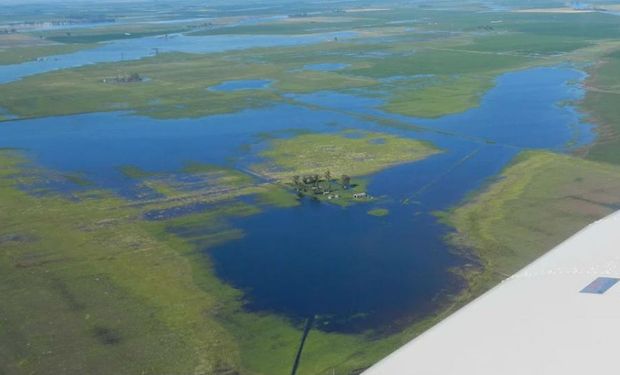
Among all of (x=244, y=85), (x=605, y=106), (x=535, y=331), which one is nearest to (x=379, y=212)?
(x=535, y=331)

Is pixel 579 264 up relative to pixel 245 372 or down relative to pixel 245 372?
up

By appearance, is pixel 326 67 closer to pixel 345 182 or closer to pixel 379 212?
pixel 345 182

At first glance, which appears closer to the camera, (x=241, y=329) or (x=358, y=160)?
(x=241, y=329)

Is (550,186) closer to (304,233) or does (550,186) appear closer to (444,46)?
(304,233)

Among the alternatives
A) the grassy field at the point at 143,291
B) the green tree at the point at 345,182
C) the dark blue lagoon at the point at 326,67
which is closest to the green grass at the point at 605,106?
the grassy field at the point at 143,291

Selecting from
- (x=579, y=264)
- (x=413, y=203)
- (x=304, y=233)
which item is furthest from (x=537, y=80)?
(x=579, y=264)

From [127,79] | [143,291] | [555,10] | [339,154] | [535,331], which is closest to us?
[535,331]
